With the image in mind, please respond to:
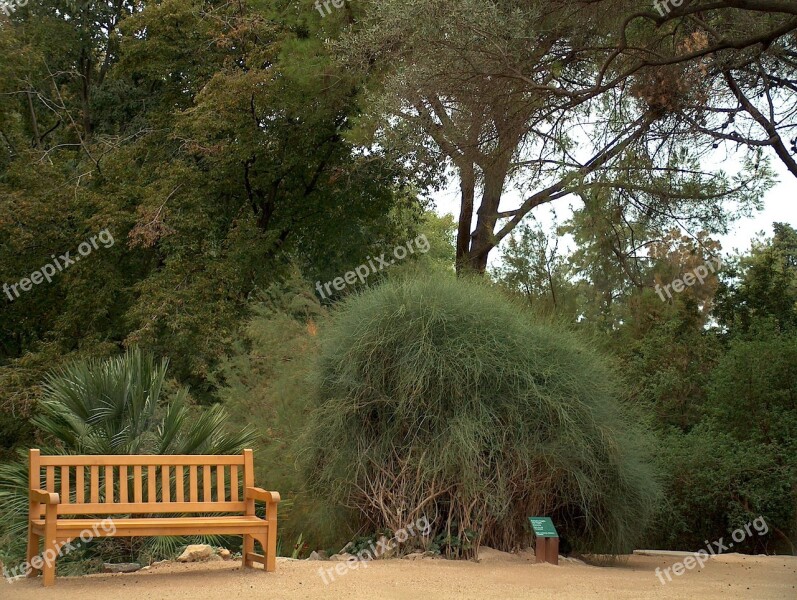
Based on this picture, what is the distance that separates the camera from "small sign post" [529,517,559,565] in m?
8.20

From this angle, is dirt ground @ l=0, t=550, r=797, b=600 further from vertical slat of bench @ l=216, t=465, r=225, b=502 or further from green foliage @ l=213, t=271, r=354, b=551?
green foliage @ l=213, t=271, r=354, b=551

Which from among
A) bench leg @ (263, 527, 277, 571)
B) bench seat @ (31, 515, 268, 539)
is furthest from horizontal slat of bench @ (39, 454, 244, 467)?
bench leg @ (263, 527, 277, 571)

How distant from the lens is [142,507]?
7.30 metres

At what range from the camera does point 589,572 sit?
7918mm

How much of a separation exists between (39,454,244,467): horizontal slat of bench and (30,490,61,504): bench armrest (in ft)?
0.83

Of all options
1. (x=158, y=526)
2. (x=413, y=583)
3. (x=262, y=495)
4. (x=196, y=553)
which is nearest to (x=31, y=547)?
(x=158, y=526)

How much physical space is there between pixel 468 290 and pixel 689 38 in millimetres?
4190

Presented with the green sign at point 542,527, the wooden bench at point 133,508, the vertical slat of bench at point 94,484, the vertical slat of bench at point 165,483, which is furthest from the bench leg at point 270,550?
the green sign at point 542,527

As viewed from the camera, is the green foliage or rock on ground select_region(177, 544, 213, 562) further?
the green foliage

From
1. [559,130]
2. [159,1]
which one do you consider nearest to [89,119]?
[159,1]

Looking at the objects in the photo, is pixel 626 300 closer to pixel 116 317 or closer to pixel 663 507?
pixel 663 507

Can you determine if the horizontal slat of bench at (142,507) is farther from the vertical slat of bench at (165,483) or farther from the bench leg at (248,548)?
the bench leg at (248,548)

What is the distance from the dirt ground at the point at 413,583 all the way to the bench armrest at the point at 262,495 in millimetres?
547

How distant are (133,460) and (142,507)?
368mm
